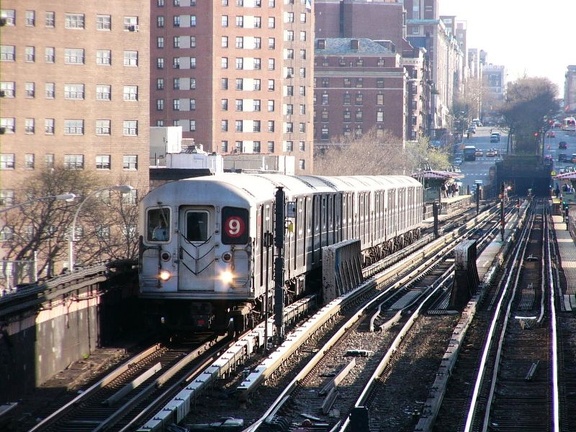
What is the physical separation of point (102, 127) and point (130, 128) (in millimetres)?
2197

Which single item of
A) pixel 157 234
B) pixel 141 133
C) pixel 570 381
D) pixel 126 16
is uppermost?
pixel 126 16

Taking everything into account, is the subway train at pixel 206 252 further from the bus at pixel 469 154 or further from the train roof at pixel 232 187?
the bus at pixel 469 154

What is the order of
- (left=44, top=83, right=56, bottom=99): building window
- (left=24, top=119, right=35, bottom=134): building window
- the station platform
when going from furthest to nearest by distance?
(left=44, top=83, right=56, bottom=99): building window, (left=24, top=119, right=35, bottom=134): building window, the station platform

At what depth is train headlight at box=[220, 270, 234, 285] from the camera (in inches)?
829

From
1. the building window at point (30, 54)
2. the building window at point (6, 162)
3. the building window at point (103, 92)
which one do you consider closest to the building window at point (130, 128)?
the building window at point (103, 92)

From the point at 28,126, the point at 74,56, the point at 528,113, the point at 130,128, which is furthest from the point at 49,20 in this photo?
the point at 528,113

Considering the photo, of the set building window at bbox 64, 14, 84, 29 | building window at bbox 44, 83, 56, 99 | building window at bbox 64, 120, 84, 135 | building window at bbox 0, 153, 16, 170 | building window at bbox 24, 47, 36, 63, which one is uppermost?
building window at bbox 64, 14, 84, 29

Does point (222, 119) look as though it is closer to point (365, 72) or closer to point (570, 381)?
point (365, 72)

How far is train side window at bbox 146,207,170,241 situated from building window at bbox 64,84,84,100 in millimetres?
39280

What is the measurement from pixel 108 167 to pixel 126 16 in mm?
8556

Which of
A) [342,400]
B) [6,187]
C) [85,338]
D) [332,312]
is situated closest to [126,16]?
[6,187]

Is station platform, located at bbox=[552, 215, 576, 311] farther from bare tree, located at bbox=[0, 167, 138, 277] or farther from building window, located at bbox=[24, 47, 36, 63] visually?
building window, located at bbox=[24, 47, 36, 63]

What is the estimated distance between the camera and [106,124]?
208 ft

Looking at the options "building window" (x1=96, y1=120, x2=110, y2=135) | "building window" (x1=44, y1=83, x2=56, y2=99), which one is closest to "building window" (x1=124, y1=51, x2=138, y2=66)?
"building window" (x1=96, y1=120, x2=110, y2=135)
